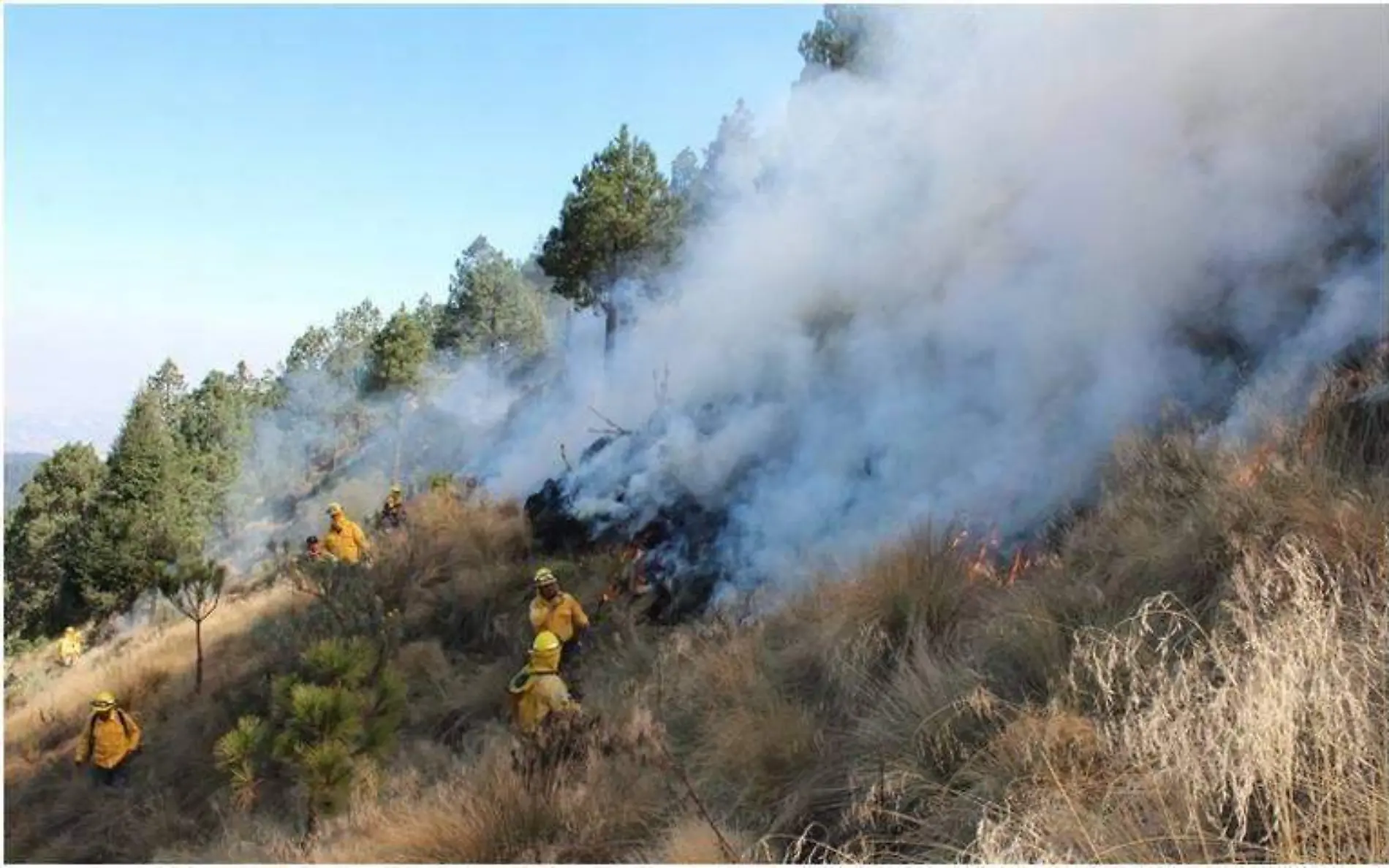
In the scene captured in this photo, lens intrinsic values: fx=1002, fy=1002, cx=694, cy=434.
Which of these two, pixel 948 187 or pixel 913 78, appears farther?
pixel 913 78

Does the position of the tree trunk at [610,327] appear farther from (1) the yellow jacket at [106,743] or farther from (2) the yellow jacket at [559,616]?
(2) the yellow jacket at [559,616]

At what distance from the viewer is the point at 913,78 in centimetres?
1005

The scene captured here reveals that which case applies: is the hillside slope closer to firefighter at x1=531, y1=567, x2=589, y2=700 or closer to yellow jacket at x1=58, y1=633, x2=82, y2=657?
firefighter at x1=531, y1=567, x2=589, y2=700

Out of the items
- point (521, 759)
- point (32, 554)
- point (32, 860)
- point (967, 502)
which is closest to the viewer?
point (521, 759)

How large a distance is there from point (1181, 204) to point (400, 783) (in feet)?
18.9

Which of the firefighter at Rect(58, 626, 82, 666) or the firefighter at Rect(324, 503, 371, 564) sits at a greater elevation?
the firefighter at Rect(324, 503, 371, 564)

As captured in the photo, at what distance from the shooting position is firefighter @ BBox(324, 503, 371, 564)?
1011 centimetres

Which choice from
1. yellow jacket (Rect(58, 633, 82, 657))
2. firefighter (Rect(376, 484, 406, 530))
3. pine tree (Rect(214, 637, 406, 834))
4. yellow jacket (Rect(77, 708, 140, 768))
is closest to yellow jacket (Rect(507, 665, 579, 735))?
pine tree (Rect(214, 637, 406, 834))

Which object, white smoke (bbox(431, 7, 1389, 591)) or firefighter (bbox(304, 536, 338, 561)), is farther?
firefighter (bbox(304, 536, 338, 561))

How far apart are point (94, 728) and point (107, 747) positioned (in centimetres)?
19

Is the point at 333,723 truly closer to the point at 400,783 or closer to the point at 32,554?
the point at 400,783

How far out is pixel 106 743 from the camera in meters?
7.54

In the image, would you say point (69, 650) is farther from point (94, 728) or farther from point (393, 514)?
point (94, 728)

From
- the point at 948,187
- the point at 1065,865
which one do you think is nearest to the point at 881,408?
the point at 948,187
